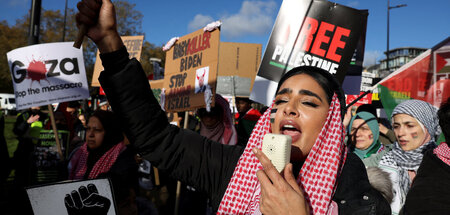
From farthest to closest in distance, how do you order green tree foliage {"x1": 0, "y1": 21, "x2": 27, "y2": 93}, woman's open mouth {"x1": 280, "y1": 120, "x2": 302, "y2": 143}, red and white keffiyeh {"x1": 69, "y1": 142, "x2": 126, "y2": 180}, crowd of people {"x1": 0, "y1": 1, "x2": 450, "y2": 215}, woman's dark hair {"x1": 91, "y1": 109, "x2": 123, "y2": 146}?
green tree foliage {"x1": 0, "y1": 21, "x2": 27, "y2": 93}, woman's dark hair {"x1": 91, "y1": 109, "x2": 123, "y2": 146}, red and white keffiyeh {"x1": 69, "y1": 142, "x2": 126, "y2": 180}, woman's open mouth {"x1": 280, "y1": 120, "x2": 302, "y2": 143}, crowd of people {"x1": 0, "y1": 1, "x2": 450, "y2": 215}

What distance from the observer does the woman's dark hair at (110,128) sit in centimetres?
330

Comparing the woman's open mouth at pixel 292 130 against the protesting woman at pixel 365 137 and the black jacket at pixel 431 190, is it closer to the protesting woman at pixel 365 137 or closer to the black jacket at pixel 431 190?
the black jacket at pixel 431 190

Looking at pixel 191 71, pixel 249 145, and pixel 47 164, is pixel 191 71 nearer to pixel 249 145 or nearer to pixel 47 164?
pixel 47 164

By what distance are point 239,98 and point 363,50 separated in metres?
2.92

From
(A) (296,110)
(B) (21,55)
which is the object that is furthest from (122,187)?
(B) (21,55)

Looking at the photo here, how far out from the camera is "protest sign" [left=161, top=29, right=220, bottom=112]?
12.8ft

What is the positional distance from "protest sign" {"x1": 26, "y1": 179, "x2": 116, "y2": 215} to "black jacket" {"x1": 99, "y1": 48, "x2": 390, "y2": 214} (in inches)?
43.2

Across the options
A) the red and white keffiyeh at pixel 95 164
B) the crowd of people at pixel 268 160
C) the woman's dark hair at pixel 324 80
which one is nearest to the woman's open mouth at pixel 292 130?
the crowd of people at pixel 268 160

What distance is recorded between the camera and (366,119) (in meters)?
3.79

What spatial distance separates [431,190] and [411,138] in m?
1.29

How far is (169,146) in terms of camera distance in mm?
1500

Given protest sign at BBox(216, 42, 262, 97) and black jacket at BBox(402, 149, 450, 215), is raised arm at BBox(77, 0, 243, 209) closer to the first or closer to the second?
black jacket at BBox(402, 149, 450, 215)

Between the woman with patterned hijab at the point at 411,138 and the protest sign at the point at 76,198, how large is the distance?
2251 millimetres

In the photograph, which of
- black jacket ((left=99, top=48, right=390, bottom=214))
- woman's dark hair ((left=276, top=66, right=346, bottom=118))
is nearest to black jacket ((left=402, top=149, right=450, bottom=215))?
black jacket ((left=99, top=48, right=390, bottom=214))
